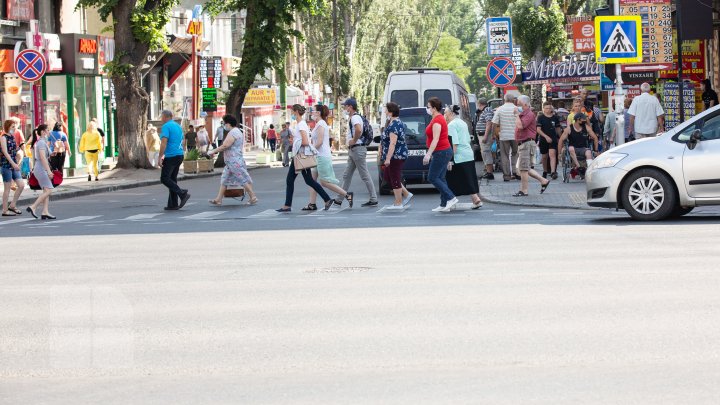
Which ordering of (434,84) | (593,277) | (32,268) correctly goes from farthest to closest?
(434,84) < (32,268) < (593,277)

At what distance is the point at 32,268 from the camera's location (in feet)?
48.2

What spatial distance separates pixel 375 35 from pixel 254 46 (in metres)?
29.3

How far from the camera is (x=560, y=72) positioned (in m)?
50.0

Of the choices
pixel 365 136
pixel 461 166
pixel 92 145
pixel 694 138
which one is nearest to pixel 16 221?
pixel 365 136

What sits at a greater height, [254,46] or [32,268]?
[254,46]

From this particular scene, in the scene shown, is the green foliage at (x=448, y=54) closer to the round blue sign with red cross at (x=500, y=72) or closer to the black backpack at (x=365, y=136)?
the round blue sign with red cross at (x=500, y=72)

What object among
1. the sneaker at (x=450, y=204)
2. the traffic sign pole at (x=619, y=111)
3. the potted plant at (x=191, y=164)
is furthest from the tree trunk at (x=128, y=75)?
the sneaker at (x=450, y=204)

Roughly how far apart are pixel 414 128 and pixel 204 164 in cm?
1979

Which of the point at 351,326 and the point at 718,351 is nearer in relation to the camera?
the point at 718,351

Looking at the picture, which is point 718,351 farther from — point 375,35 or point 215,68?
point 375,35

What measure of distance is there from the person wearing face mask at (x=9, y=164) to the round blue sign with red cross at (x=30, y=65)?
6.11 metres

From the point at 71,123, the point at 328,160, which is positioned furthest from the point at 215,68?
the point at 328,160

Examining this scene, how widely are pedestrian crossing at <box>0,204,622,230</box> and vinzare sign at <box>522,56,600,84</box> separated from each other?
84.7 ft

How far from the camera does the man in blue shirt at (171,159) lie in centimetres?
2606
